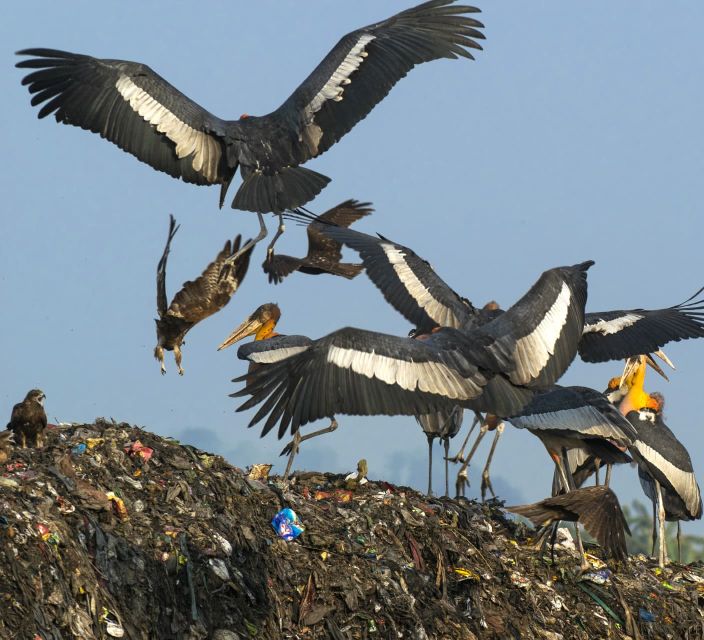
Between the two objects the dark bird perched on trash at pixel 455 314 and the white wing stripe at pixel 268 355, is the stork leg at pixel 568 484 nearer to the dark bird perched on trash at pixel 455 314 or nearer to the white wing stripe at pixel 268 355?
the dark bird perched on trash at pixel 455 314

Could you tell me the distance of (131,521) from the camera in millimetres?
8727

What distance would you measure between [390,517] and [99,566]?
8.16ft

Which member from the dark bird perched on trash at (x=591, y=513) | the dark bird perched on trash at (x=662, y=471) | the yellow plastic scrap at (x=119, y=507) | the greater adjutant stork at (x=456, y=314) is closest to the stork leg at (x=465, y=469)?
the greater adjutant stork at (x=456, y=314)

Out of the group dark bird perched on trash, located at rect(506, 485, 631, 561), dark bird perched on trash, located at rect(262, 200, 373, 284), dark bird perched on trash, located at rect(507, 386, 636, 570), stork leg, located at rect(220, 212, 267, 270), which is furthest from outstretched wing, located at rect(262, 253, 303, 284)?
dark bird perched on trash, located at rect(506, 485, 631, 561)

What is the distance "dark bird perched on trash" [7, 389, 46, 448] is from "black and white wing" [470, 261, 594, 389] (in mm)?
2769

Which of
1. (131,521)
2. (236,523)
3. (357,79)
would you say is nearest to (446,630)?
(236,523)

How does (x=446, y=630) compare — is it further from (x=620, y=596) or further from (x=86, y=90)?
(x=86, y=90)

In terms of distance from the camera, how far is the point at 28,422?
9.14 meters

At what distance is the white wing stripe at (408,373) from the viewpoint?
852 centimetres

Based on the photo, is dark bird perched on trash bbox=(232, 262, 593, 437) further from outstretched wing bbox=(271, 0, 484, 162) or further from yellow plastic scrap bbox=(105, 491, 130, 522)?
outstretched wing bbox=(271, 0, 484, 162)

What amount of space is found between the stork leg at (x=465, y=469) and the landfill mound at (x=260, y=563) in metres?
1.13

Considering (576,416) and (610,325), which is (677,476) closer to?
(610,325)

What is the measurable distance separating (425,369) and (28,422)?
253 cm

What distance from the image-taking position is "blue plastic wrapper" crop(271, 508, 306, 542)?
9.37 m
